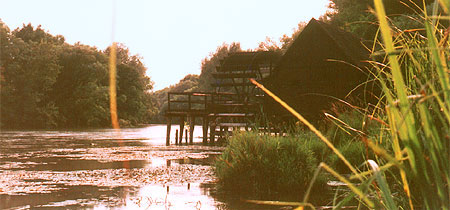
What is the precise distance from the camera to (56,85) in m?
60.5

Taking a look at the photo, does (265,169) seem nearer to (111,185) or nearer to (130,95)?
(111,185)

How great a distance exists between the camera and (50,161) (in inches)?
548

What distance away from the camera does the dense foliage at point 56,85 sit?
52938mm

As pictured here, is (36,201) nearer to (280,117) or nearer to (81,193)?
(81,193)

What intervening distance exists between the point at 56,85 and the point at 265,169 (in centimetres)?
5521

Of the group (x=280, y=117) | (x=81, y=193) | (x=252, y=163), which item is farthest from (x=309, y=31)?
(x=81, y=193)

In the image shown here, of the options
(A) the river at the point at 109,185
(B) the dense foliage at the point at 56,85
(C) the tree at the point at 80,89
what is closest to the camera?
(A) the river at the point at 109,185

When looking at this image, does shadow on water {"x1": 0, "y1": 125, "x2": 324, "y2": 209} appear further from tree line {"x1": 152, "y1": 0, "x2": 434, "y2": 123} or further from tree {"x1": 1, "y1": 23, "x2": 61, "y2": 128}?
tree {"x1": 1, "y1": 23, "x2": 61, "y2": 128}

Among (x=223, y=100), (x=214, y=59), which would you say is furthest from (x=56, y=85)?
Result: (x=223, y=100)

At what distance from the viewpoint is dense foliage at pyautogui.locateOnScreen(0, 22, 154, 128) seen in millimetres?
52938

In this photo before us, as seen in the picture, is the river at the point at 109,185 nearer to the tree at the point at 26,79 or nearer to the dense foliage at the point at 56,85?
the tree at the point at 26,79

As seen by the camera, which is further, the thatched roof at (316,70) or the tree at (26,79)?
the tree at (26,79)

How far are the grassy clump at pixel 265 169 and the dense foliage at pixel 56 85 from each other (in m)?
46.0

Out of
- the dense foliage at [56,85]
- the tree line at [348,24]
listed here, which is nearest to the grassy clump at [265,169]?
the tree line at [348,24]
